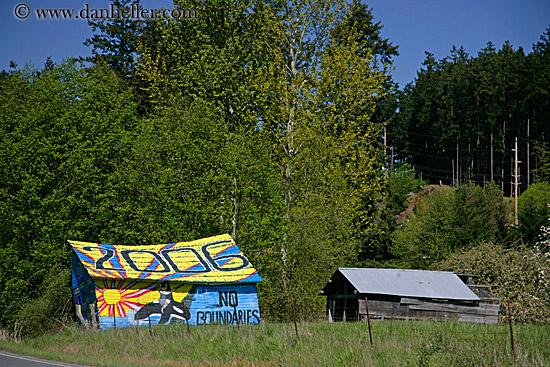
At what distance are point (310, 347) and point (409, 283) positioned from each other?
1343 centimetres

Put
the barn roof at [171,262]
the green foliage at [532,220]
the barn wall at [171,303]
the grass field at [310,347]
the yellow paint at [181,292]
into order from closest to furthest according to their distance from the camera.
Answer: the grass field at [310,347] < the barn wall at [171,303] < the barn roof at [171,262] < the yellow paint at [181,292] < the green foliage at [532,220]

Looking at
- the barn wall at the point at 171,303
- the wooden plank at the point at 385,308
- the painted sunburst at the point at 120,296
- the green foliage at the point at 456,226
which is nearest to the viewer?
the painted sunburst at the point at 120,296

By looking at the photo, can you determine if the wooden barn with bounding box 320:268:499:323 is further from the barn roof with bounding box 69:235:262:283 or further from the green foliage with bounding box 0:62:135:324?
the green foliage with bounding box 0:62:135:324

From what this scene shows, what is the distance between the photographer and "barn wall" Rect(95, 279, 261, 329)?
2444 centimetres

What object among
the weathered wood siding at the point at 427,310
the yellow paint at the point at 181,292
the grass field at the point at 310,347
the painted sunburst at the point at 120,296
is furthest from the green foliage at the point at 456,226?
the grass field at the point at 310,347

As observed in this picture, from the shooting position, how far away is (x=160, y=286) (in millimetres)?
25781

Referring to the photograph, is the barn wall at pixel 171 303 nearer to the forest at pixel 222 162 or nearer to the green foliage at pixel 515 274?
the forest at pixel 222 162

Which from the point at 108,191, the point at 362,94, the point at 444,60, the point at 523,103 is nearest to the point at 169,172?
the point at 108,191

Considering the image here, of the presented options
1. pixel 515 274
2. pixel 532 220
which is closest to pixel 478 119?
pixel 532 220

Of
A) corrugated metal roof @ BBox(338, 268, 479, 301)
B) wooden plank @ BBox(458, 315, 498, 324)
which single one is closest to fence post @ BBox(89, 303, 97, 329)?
corrugated metal roof @ BBox(338, 268, 479, 301)

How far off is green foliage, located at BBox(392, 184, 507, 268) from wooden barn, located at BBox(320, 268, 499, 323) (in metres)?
17.6

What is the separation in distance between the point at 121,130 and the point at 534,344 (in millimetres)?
31238

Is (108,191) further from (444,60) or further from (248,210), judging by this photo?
(444,60)

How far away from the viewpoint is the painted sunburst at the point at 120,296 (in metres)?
24.3
